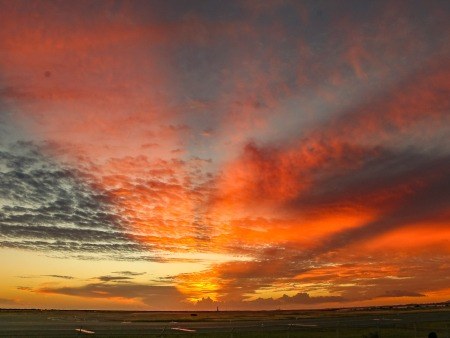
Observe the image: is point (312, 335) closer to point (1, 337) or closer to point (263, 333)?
point (263, 333)

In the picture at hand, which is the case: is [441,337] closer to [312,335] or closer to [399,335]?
[399,335]

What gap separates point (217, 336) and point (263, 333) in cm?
837

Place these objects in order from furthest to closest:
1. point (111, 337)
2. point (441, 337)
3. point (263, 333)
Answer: point (263, 333) < point (111, 337) < point (441, 337)

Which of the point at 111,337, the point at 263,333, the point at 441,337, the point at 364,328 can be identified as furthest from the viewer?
the point at 364,328

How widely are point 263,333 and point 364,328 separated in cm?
1680

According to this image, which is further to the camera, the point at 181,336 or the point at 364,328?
the point at 364,328

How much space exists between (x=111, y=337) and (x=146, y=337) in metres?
4.93

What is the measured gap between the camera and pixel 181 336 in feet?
185

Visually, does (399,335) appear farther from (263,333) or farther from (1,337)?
(1,337)

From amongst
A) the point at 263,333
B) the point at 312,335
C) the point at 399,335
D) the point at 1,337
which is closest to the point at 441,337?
the point at 399,335

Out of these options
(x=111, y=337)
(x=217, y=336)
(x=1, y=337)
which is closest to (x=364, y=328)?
(x=217, y=336)

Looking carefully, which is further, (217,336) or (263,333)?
(263,333)

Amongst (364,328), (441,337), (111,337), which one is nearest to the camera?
(441,337)

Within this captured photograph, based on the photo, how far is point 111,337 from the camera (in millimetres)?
56281
